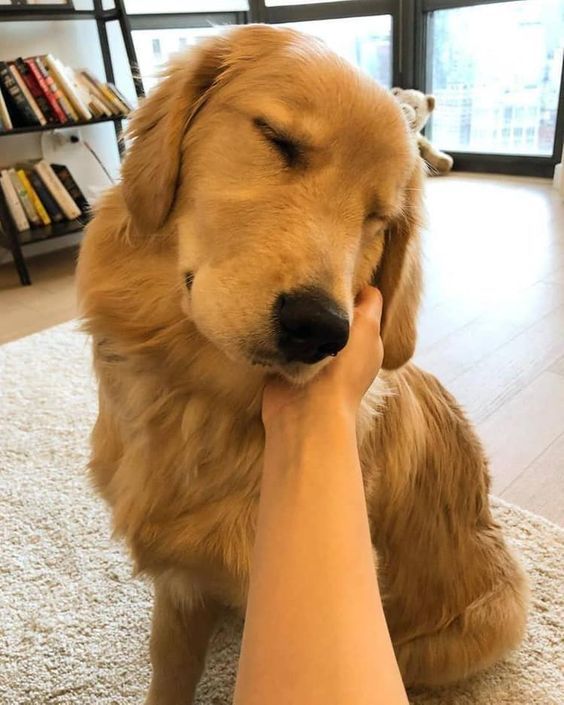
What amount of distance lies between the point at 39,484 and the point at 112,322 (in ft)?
3.35

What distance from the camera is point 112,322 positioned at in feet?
3.40

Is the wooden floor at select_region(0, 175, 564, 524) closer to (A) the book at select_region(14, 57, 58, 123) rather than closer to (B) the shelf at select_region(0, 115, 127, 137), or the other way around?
(B) the shelf at select_region(0, 115, 127, 137)

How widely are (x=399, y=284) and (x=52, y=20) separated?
345 centimetres

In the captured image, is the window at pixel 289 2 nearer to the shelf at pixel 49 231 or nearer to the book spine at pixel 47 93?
the book spine at pixel 47 93

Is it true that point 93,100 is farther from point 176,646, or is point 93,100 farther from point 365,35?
point 176,646

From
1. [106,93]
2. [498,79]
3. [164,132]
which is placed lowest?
[498,79]

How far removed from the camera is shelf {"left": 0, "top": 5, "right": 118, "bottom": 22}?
3.24 m

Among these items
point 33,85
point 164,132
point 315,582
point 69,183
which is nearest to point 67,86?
point 33,85

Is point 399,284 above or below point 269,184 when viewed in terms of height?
below

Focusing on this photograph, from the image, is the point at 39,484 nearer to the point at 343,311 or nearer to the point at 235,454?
the point at 235,454

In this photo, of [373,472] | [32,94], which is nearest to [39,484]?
[373,472]

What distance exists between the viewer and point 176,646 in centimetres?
122

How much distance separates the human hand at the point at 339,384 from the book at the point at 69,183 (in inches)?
123

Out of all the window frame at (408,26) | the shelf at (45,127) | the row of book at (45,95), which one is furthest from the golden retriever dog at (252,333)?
the window frame at (408,26)
